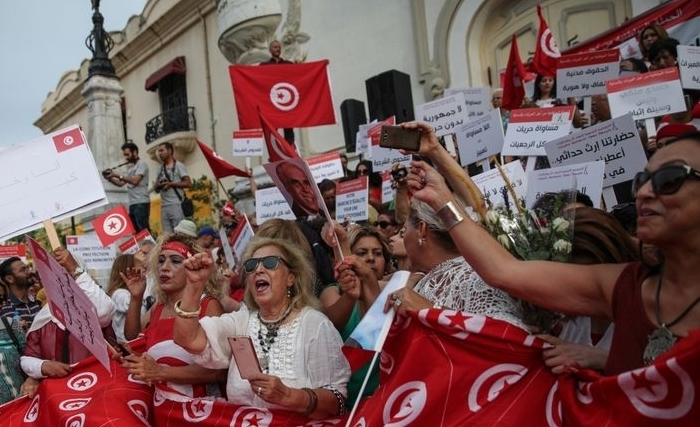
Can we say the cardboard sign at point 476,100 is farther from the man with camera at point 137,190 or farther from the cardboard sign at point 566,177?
the man with camera at point 137,190

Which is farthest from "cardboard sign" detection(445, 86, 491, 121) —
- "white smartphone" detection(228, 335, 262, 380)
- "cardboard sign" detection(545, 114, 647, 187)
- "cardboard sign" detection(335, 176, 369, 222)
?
"white smartphone" detection(228, 335, 262, 380)

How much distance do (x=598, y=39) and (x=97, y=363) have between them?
25.9ft

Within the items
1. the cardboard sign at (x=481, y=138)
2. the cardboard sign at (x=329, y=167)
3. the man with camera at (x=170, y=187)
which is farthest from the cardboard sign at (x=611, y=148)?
the man with camera at (x=170, y=187)

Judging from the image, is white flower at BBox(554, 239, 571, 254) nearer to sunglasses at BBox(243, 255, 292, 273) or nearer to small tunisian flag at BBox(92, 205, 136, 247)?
sunglasses at BBox(243, 255, 292, 273)

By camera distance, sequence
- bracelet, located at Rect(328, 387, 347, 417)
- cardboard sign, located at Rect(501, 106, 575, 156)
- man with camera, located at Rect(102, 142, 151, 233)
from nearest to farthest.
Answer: bracelet, located at Rect(328, 387, 347, 417) → cardboard sign, located at Rect(501, 106, 575, 156) → man with camera, located at Rect(102, 142, 151, 233)

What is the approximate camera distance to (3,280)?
5621 millimetres

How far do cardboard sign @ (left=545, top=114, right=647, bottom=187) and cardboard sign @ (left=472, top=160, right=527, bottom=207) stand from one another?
1.15 ft

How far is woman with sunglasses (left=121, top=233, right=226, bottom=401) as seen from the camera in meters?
3.43

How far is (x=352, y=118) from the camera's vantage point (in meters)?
11.2

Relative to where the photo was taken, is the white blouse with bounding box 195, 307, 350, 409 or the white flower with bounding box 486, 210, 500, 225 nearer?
the white flower with bounding box 486, 210, 500, 225

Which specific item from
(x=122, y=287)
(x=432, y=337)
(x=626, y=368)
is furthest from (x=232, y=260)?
(x=626, y=368)

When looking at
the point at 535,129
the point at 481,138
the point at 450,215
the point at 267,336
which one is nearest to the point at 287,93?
the point at 481,138

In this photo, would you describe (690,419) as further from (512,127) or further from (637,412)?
(512,127)

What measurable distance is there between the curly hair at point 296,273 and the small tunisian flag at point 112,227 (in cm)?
486
